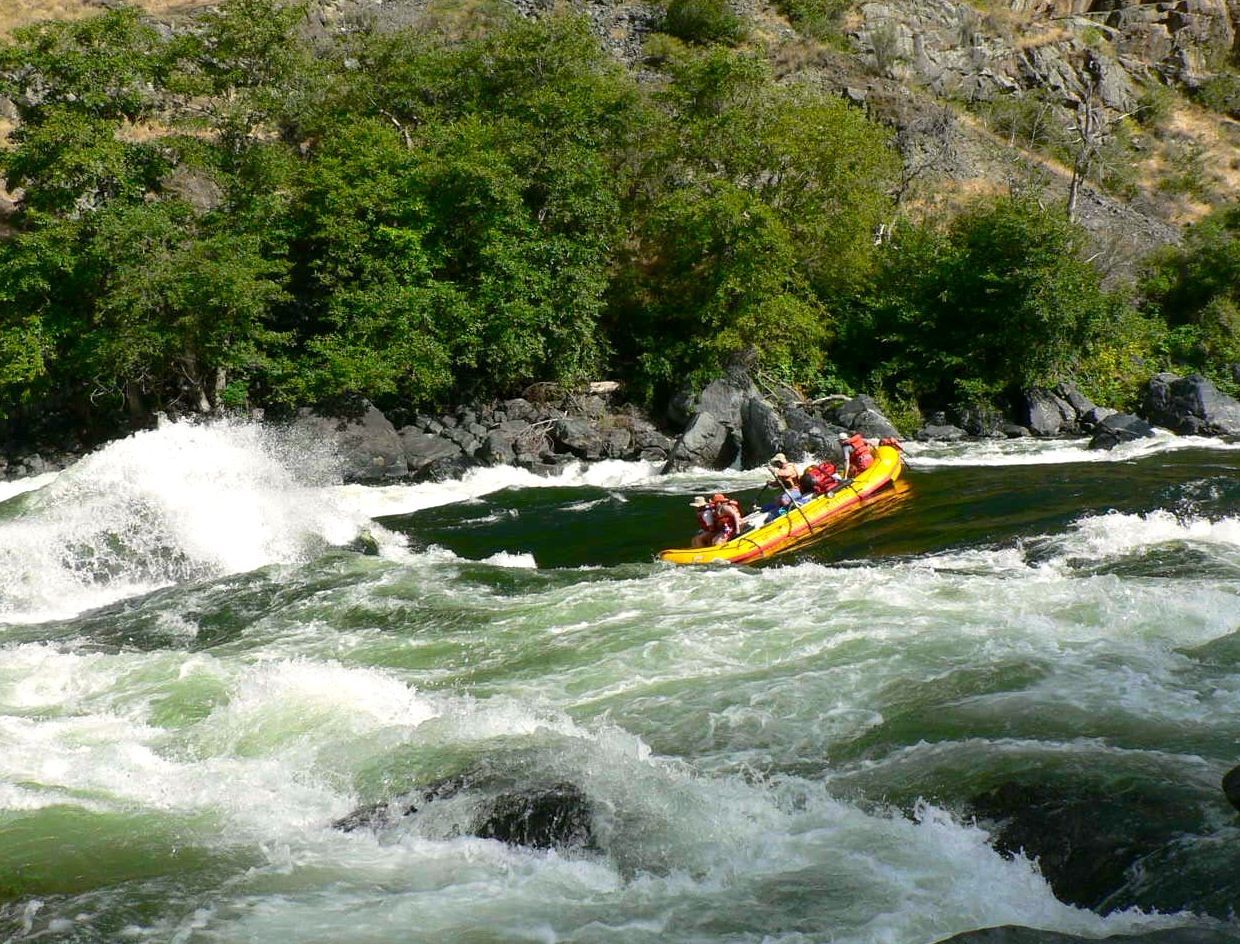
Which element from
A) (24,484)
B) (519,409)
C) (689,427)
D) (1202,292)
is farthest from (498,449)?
(1202,292)

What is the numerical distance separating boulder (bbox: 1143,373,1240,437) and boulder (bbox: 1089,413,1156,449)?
1.14 meters

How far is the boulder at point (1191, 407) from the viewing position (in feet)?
72.0

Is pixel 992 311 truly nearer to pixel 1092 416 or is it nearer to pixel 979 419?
pixel 979 419

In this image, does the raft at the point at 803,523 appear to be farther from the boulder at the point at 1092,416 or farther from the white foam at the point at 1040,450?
the boulder at the point at 1092,416

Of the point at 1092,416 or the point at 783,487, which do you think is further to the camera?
the point at 1092,416

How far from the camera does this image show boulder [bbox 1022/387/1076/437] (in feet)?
75.7

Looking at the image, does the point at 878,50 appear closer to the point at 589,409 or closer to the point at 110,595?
the point at 589,409

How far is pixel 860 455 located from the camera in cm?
1603

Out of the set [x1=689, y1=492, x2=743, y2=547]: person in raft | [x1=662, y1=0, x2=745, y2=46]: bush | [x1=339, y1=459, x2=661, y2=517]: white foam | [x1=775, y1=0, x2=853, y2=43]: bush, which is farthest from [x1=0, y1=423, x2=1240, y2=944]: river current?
[x1=775, y1=0, x2=853, y2=43]: bush

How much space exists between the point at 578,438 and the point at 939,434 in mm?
8354

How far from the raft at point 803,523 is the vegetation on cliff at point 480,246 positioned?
7.75 metres

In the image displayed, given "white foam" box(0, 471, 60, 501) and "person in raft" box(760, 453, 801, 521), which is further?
"white foam" box(0, 471, 60, 501)

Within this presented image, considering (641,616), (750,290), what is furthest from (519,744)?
(750,290)

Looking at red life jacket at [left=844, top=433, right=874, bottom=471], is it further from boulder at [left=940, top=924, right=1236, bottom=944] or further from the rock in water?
boulder at [left=940, top=924, right=1236, bottom=944]
